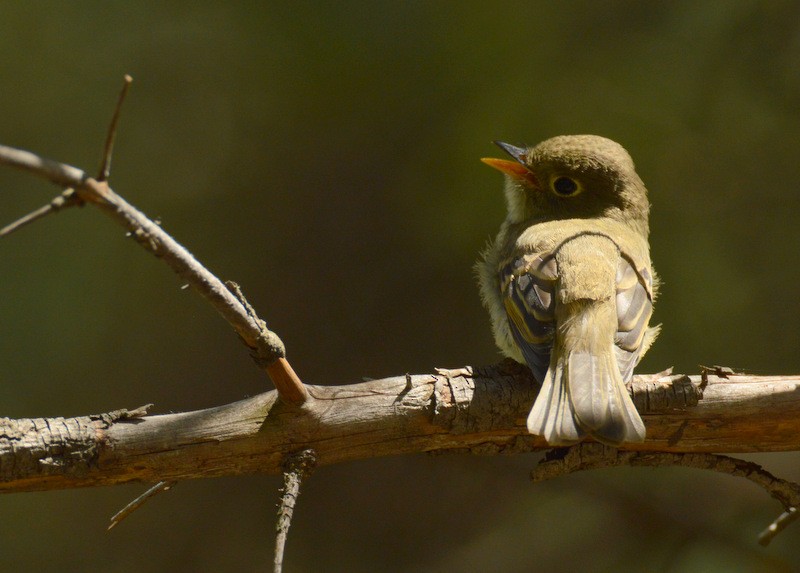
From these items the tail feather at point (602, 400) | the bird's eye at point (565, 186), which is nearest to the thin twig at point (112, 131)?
the tail feather at point (602, 400)

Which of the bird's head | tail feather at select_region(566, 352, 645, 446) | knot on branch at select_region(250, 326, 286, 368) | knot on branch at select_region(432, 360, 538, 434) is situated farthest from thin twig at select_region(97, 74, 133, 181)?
the bird's head

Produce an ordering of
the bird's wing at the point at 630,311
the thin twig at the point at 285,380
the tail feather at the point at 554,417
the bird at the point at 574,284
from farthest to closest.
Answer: the bird's wing at the point at 630,311
the bird at the point at 574,284
the tail feather at the point at 554,417
the thin twig at the point at 285,380

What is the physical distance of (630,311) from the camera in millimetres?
3242

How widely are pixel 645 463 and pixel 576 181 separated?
1.74m

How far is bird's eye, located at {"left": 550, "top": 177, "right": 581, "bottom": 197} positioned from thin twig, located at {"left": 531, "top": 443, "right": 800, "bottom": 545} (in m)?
1.71

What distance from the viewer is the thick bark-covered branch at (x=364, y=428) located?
258cm

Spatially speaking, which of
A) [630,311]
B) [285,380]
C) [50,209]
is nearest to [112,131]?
[50,209]

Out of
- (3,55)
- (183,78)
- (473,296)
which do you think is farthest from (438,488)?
(3,55)

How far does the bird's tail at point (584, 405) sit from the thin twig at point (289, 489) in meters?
0.70

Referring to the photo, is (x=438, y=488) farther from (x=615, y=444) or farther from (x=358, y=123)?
(x=615, y=444)

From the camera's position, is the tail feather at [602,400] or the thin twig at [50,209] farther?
the tail feather at [602,400]

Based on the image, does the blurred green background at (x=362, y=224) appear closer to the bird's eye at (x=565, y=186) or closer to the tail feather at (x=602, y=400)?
the bird's eye at (x=565, y=186)

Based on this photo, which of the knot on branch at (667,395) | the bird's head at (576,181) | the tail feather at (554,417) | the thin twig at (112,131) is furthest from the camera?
the bird's head at (576,181)

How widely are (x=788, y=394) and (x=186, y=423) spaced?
6.53 feet
